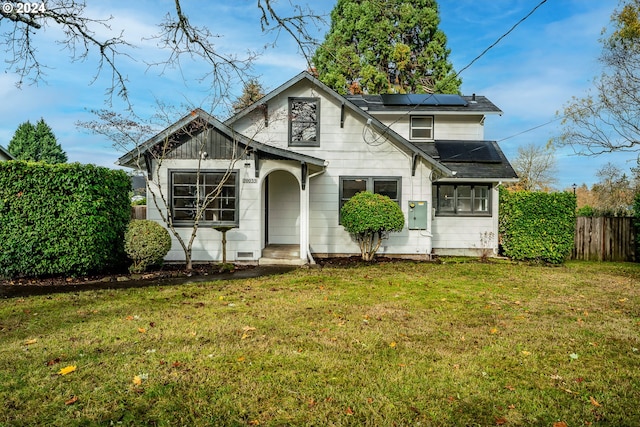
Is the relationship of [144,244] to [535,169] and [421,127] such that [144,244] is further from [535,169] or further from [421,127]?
[535,169]

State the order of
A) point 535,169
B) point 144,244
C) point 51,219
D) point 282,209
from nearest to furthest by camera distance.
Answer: point 51,219 → point 144,244 → point 282,209 → point 535,169

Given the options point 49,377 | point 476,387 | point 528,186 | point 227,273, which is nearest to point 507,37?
point 476,387

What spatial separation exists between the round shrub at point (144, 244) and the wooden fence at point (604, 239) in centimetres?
1425

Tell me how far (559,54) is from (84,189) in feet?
47.1

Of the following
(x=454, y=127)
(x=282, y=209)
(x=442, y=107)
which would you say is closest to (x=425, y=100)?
(x=442, y=107)

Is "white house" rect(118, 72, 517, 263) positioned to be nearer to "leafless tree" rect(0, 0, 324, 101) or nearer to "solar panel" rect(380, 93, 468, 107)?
"solar panel" rect(380, 93, 468, 107)

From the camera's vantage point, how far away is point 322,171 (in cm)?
1189

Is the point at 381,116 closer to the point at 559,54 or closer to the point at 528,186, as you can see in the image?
the point at 559,54

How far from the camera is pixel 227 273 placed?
383 inches

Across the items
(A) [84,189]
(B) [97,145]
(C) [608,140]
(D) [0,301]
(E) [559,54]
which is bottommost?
(D) [0,301]

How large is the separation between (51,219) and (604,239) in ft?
57.1

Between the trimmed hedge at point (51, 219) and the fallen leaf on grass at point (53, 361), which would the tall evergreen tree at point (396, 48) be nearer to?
the trimmed hedge at point (51, 219)

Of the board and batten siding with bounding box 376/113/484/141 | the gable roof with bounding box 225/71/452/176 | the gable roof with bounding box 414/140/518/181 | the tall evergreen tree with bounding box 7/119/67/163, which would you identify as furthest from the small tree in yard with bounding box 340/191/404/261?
the tall evergreen tree with bounding box 7/119/67/163

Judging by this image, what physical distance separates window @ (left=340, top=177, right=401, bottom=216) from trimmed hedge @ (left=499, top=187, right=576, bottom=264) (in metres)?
3.98
